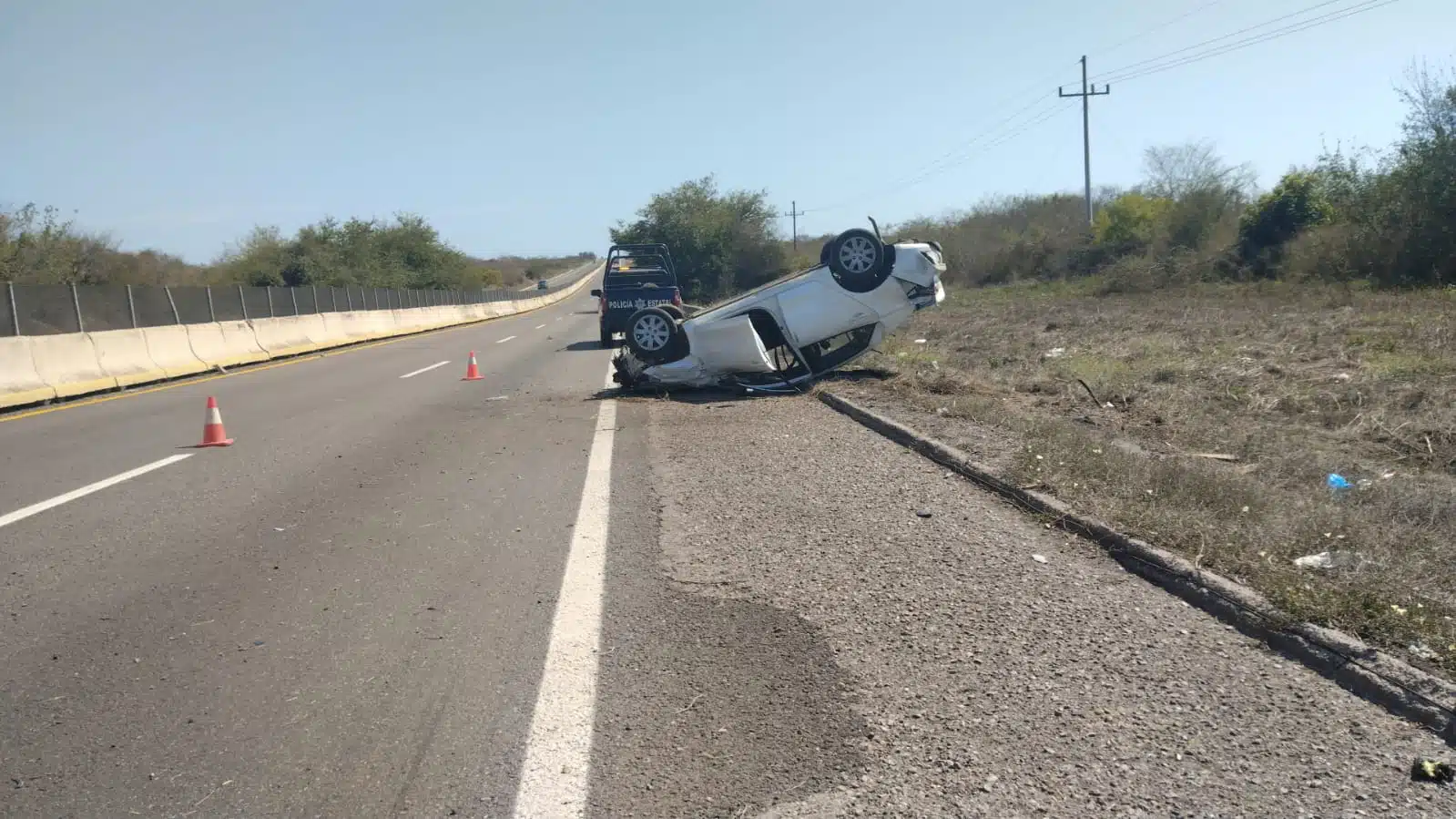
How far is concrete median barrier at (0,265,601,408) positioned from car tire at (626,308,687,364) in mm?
8695

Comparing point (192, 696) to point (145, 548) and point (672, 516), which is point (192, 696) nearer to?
point (145, 548)

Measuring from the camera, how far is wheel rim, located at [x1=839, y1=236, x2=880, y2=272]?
44.1ft

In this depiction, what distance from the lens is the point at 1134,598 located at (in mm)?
5219

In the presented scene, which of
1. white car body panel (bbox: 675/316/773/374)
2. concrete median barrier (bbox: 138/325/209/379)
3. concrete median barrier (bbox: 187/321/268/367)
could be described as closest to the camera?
white car body panel (bbox: 675/316/773/374)

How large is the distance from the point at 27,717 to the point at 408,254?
76927 mm

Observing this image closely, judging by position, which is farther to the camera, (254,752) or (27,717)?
(27,717)

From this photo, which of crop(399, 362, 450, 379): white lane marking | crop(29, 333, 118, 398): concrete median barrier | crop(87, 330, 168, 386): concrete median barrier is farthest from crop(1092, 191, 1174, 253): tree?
crop(29, 333, 118, 398): concrete median barrier

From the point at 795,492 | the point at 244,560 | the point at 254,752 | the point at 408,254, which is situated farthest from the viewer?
the point at 408,254

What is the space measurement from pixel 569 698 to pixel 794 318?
979 centimetres

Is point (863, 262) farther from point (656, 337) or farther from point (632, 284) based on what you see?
point (632, 284)

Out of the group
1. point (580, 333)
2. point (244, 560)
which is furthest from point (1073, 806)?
point (580, 333)

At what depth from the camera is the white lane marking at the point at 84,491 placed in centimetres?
773

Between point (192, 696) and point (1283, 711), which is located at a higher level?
point (192, 696)

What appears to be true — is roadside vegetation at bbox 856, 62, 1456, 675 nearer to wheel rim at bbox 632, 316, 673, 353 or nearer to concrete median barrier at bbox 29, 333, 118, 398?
wheel rim at bbox 632, 316, 673, 353
